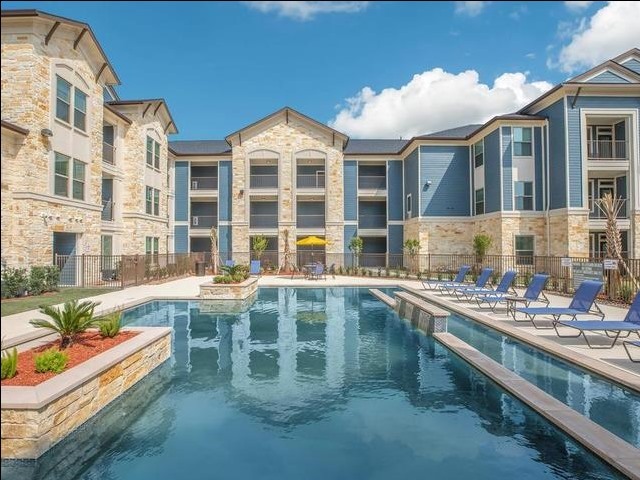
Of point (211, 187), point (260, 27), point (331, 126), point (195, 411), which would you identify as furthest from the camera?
point (211, 187)

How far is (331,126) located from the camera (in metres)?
29.2

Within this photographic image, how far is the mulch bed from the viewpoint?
4.46m

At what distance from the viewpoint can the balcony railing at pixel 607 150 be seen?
70.8ft

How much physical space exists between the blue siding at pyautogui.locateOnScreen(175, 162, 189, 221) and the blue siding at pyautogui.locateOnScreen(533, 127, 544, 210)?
80.8 feet

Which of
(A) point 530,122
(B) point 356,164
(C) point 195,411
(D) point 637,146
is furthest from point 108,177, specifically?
(D) point 637,146

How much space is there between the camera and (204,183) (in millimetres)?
31406

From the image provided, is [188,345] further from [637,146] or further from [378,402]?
[637,146]

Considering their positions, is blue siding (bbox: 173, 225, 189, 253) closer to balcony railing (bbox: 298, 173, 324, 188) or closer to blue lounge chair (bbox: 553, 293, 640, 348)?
balcony railing (bbox: 298, 173, 324, 188)

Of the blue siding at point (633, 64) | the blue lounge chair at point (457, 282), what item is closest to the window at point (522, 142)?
the blue siding at point (633, 64)

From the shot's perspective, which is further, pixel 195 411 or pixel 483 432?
pixel 195 411

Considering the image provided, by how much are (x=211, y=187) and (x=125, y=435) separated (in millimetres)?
28249

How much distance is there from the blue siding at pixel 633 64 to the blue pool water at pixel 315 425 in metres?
23.4

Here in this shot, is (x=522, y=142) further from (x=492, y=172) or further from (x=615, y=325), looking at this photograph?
(x=615, y=325)

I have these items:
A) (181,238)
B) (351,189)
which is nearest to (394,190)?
(351,189)
